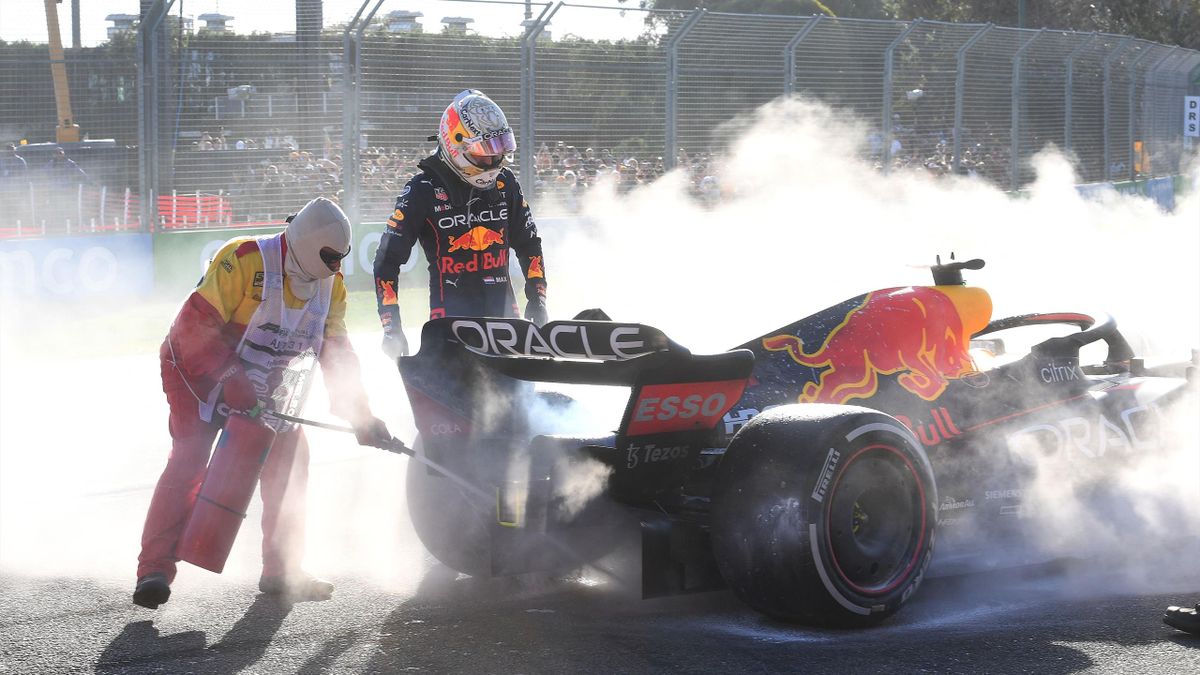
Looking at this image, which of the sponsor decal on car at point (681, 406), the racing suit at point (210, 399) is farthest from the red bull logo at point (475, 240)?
the sponsor decal on car at point (681, 406)

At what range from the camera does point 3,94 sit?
12.9 m

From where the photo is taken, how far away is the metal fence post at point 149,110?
43.3ft

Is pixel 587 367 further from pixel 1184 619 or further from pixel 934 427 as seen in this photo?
pixel 1184 619

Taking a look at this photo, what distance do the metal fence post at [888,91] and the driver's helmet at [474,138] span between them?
44.7ft

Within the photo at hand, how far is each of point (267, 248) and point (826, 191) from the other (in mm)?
13236

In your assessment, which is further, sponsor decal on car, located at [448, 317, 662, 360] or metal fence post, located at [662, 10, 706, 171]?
metal fence post, located at [662, 10, 706, 171]

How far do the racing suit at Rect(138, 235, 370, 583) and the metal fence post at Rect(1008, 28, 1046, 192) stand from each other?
708 inches

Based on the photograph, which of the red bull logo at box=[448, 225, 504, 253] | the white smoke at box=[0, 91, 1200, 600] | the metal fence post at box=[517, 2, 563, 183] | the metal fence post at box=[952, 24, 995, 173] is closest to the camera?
the white smoke at box=[0, 91, 1200, 600]

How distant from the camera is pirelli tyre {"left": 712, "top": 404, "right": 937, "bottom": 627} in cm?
421

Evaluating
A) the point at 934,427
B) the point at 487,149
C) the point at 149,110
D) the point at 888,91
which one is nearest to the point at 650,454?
the point at 934,427

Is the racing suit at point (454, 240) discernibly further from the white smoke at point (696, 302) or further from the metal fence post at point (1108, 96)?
the metal fence post at point (1108, 96)

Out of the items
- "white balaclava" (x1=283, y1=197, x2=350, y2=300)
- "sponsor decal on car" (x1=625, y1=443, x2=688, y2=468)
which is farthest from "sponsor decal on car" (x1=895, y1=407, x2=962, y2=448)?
"white balaclava" (x1=283, y1=197, x2=350, y2=300)

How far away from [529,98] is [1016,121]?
9596 mm

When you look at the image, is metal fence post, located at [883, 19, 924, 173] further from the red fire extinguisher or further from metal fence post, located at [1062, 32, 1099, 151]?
the red fire extinguisher
